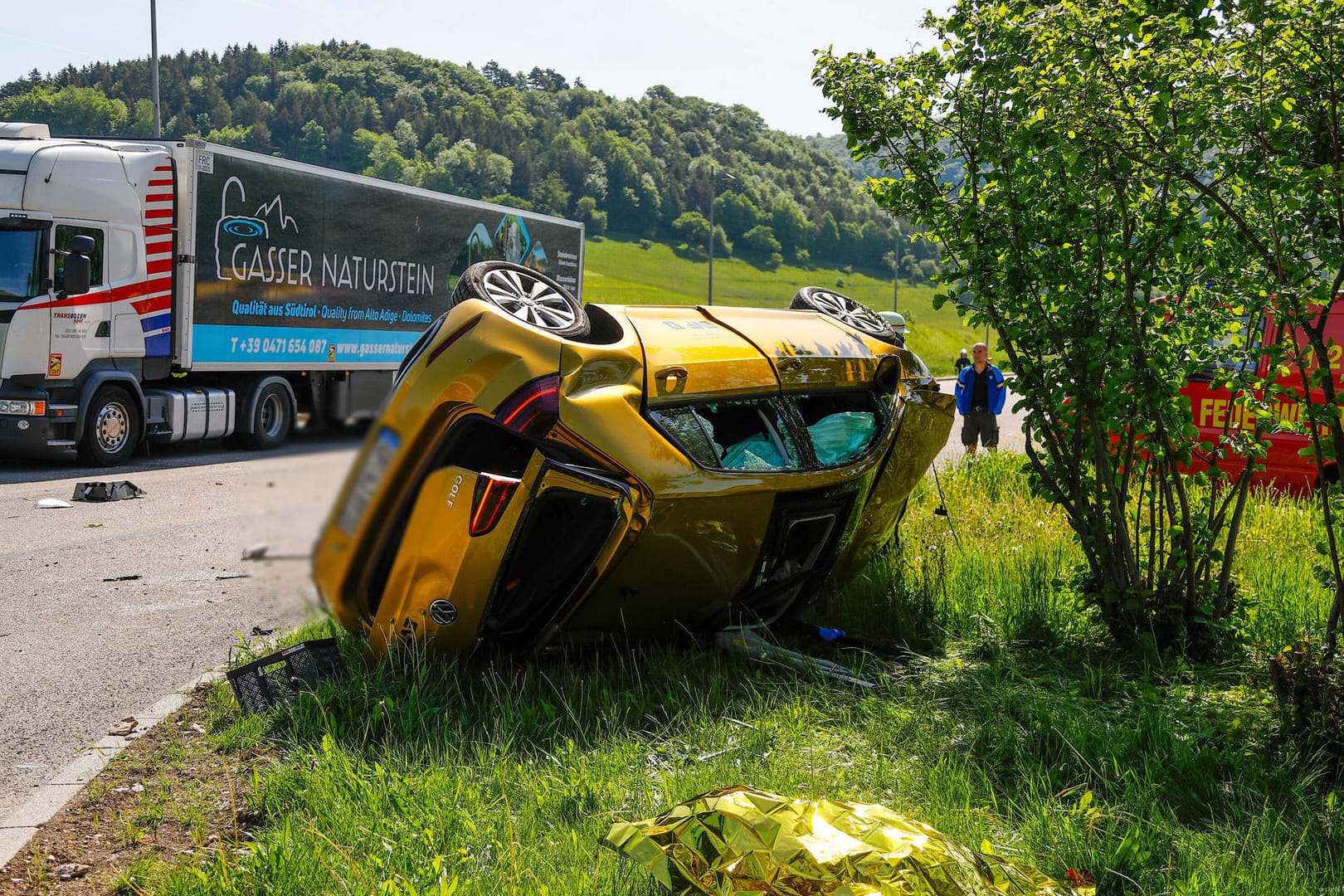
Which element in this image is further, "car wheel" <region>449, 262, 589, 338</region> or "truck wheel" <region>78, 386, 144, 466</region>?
"truck wheel" <region>78, 386, 144, 466</region>

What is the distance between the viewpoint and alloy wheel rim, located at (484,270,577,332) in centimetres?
392

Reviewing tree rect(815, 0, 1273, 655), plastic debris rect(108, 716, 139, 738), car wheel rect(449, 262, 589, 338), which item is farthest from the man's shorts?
plastic debris rect(108, 716, 139, 738)

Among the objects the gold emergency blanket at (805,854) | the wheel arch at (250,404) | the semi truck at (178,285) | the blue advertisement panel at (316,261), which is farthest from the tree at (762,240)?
the gold emergency blanket at (805,854)

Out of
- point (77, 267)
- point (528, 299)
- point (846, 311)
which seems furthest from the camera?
point (77, 267)

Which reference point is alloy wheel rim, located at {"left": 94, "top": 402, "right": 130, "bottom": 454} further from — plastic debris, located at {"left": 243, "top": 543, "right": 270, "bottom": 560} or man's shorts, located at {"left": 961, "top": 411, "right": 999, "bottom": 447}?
plastic debris, located at {"left": 243, "top": 543, "right": 270, "bottom": 560}

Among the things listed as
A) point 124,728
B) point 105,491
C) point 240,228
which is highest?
point 240,228

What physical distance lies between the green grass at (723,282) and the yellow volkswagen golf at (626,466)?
5905cm

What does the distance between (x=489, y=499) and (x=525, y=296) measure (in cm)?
85

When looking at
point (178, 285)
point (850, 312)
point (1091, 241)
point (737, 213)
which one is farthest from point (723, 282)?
point (1091, 241)

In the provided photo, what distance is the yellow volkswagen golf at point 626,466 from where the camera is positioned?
3691 millimetres

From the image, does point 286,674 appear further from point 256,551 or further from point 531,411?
point 256,551

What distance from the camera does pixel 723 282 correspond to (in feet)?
318

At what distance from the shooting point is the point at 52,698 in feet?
15.3

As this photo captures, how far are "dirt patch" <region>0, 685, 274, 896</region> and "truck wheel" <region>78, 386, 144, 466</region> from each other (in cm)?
972
